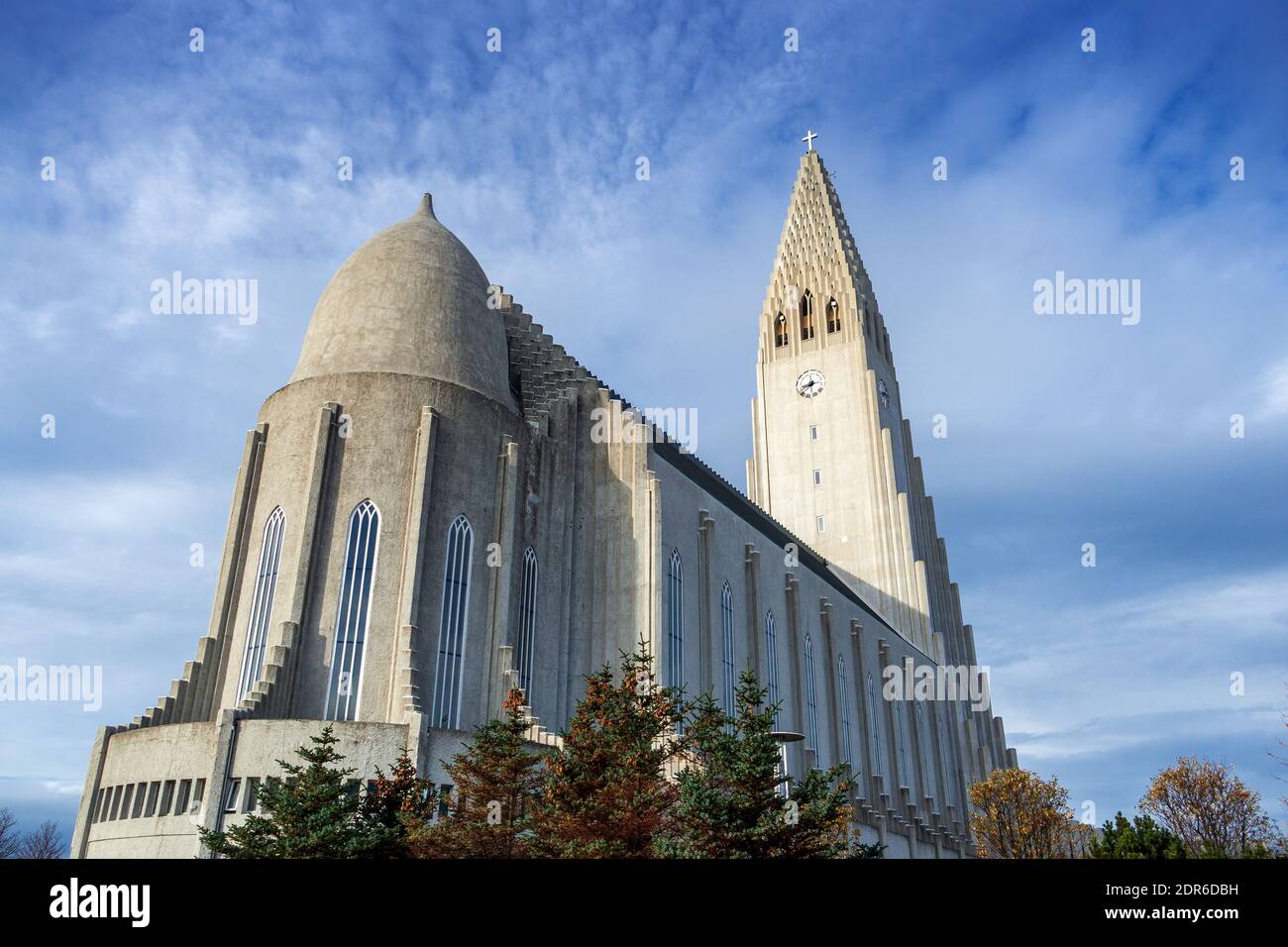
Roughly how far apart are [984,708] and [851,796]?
27063 mm

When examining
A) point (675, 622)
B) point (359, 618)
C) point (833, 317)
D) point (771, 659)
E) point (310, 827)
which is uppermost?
point (833, 317)

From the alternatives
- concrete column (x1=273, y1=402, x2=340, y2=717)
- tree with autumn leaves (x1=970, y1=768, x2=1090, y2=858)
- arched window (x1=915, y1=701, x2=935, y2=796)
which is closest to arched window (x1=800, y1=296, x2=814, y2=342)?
arched window (x1=915, y1=701, x2=935, y2=796)

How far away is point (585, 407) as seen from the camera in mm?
40375

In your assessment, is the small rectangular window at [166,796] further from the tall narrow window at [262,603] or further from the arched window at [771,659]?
the arched window at [771,659]

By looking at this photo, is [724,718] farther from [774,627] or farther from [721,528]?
[774,627]

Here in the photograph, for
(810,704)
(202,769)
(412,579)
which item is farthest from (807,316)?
(202,769)

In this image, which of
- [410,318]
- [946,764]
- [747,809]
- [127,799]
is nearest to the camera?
[747,809]

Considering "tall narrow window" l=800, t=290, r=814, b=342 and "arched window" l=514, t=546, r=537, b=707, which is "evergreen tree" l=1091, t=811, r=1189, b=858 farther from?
"tall narrow window" l=800, t=290, r=814, b=342

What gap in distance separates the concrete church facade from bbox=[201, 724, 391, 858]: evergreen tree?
4240 millimetres

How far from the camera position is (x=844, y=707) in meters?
52.9

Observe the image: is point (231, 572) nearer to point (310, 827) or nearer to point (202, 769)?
point (202, 769)

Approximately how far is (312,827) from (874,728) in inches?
1618

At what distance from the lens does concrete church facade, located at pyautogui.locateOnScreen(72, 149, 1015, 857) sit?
2766 cm
